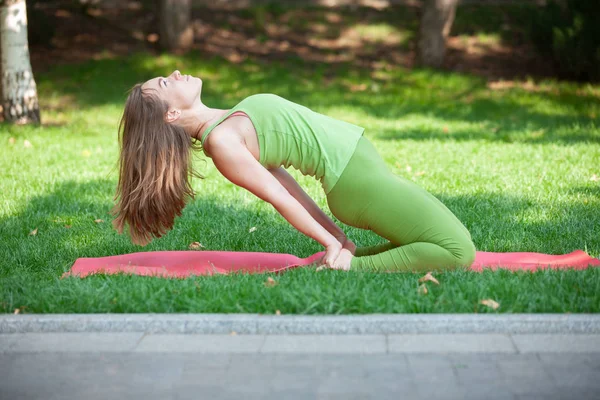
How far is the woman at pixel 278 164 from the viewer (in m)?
4.35

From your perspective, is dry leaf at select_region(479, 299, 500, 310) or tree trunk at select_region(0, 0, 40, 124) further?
tree trunk at select_region(0, 0, 40, 124)

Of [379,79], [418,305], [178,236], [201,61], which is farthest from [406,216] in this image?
[201,61]

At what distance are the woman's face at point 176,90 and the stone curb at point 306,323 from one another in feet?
4.26

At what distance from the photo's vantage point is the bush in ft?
44.9

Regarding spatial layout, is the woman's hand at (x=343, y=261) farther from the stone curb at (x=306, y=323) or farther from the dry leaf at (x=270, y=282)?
the stone curb at (x=306, y=323)

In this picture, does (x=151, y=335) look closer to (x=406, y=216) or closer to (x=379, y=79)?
(x=406, y=216)

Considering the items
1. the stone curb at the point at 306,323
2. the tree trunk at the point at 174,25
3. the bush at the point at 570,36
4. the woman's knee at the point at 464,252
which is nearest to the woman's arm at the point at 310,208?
the woman's knee at the point at 464,252

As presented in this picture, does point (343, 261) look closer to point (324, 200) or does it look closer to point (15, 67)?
point (324, 200)

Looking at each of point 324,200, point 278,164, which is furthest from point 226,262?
point 324,200

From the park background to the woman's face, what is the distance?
1043 millimetres

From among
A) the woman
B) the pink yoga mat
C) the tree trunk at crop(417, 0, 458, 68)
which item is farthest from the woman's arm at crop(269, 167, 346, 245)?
the tree trunk at crop(417, 0, 458, 68)

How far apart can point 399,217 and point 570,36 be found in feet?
35.4

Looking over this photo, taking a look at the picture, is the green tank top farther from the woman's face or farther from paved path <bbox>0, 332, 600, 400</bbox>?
paved path <bbox>0, 332, 600, 400</bbox>

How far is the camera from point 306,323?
3732mm
